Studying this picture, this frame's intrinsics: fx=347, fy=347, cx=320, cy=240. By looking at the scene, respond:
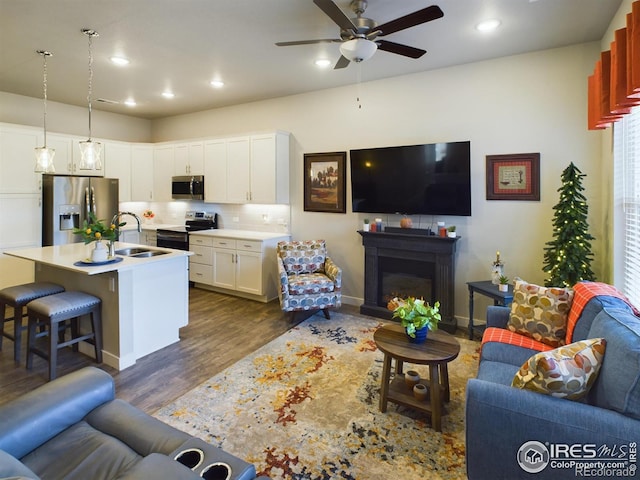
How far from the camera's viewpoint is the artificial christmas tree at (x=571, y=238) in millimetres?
3115

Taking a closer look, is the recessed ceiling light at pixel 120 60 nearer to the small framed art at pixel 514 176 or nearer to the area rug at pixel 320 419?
the area rug at pixel 320 419

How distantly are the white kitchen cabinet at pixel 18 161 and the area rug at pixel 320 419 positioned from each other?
4.18 metres

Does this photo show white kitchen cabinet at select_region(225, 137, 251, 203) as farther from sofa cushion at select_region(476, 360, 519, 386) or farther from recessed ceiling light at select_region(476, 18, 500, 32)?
sofa cushion at select_region(476, 360, 519, 386)

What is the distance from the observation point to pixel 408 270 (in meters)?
4.38

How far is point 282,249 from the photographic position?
462cm

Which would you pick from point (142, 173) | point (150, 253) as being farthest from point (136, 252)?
point (142, 173)

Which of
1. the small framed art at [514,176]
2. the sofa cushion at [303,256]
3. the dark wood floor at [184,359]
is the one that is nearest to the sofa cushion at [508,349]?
the small framed art at [514,176]

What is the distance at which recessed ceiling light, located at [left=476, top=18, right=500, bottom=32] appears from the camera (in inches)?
117

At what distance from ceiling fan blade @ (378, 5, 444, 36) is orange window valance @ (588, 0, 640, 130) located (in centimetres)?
101

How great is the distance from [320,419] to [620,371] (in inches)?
67.7

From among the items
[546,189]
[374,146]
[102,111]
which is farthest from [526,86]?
[102,111]

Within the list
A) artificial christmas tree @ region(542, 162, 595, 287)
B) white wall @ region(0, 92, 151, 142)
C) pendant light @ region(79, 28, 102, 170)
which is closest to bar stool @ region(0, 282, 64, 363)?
pendant light @ region(79, 28, 102, 170)

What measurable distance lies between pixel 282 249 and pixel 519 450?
137 inches

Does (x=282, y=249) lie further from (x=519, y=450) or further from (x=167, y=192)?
(x=519, y=450)
